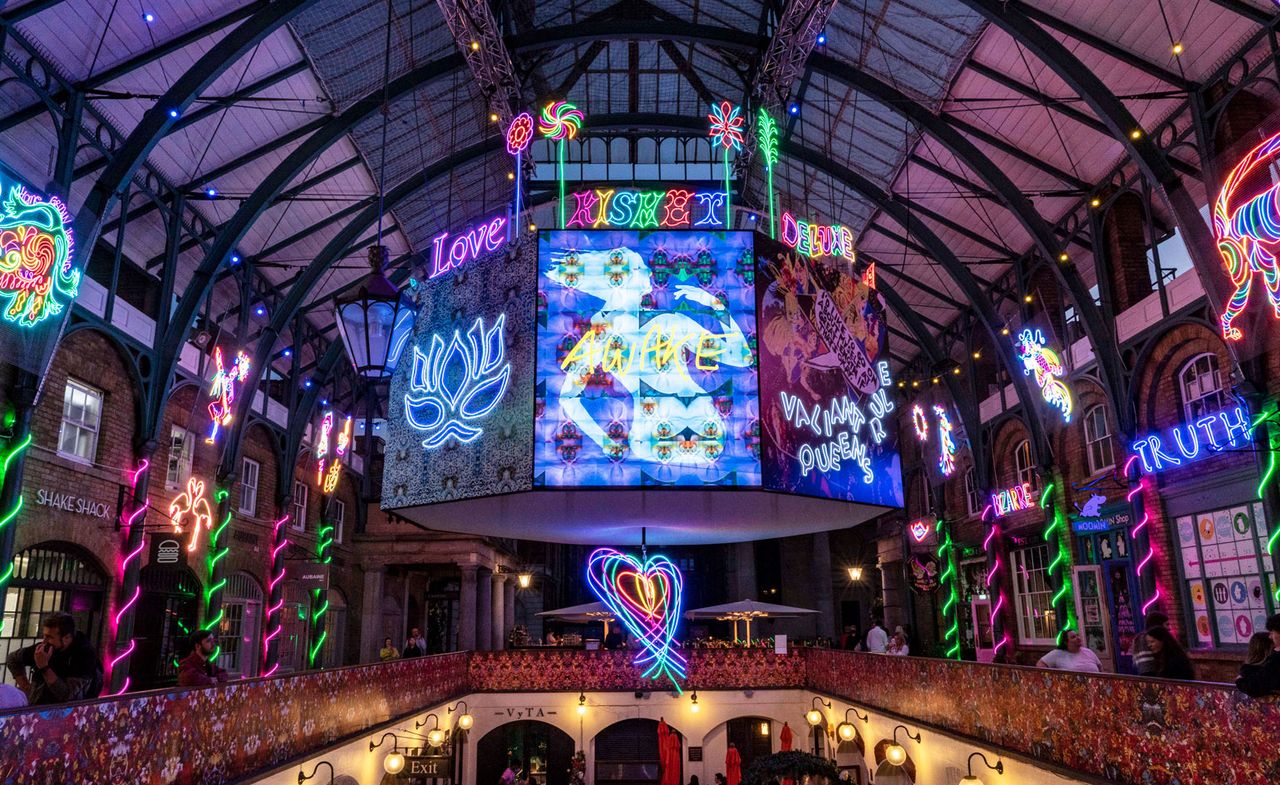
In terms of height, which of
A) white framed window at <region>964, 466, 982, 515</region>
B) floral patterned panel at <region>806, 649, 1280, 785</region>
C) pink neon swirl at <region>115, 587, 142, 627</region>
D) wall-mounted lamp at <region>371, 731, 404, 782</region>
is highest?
white framed window at <region>964, 466, 982, 515</region>

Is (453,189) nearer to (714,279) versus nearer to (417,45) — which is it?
(417,45)

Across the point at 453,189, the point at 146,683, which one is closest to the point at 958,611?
the point at 453,189

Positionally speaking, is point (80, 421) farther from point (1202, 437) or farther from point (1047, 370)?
point (1047, 370)

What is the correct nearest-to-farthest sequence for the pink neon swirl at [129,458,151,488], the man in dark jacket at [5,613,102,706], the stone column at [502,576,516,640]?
the man in dark jacket at [5,613,102,706] → the pink neon swirl at [129,458,151,488] → the stone column at [502,576,516,640]

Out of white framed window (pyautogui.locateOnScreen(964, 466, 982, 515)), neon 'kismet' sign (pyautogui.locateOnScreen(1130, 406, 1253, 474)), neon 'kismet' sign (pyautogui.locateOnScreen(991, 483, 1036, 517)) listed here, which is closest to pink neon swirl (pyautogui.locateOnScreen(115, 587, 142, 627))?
neon 'kismet' sign (pyautogui.locateOnScreen(1130, 406, 1253, 474))

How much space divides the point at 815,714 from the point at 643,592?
6839 millimetres

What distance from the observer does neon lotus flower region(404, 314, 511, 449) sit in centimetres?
1527

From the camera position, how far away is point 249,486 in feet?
A: 81.2

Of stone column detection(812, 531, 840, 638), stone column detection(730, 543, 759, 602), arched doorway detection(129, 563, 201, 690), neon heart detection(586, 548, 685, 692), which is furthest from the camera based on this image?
stone column detection(730, 543, 759, 602)

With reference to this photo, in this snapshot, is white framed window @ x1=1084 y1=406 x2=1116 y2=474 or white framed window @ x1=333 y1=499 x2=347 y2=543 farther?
white framed window @ x1=333 y1=499 x2=347 y2=543

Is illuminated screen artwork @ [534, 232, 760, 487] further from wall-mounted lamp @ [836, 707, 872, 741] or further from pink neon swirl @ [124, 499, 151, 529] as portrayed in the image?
pink neon swirl @ [124, 499, 151, 529]

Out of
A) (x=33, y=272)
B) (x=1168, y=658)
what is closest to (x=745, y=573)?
(x=33, y=272)

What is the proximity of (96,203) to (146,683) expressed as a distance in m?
10.1

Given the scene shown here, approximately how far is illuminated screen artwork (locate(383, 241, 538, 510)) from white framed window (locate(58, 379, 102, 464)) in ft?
19.6
